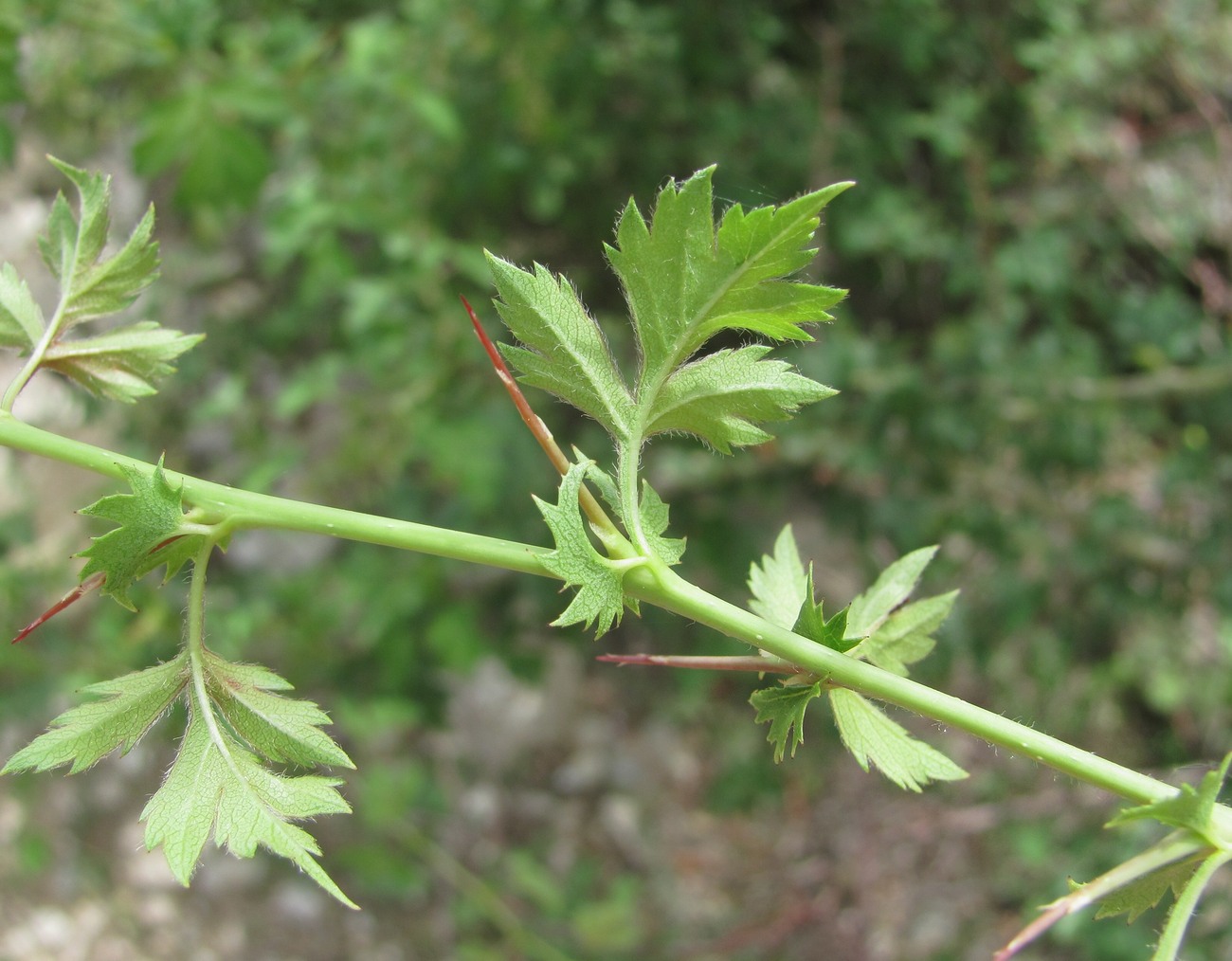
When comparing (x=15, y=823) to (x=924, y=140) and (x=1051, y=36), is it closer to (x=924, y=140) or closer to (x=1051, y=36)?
(x=924, y=140)

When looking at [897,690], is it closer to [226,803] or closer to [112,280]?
[226,803]

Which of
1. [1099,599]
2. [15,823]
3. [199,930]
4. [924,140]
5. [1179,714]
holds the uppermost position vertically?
[924,140]

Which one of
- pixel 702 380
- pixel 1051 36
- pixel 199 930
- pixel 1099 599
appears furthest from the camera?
pixel 199 930

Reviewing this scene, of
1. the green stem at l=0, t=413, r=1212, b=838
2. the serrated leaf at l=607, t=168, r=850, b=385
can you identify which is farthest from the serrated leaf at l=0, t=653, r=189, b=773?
the serrated leaf at l=607, t=168, r=850, b=385

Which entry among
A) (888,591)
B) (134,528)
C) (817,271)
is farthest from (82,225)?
(817,271)

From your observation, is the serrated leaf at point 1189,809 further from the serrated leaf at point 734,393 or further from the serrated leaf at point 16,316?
the serrated leaf at point 16,316

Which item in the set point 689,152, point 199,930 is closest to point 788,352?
point 689,152

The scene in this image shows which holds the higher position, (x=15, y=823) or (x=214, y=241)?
(x=214, y=241)
